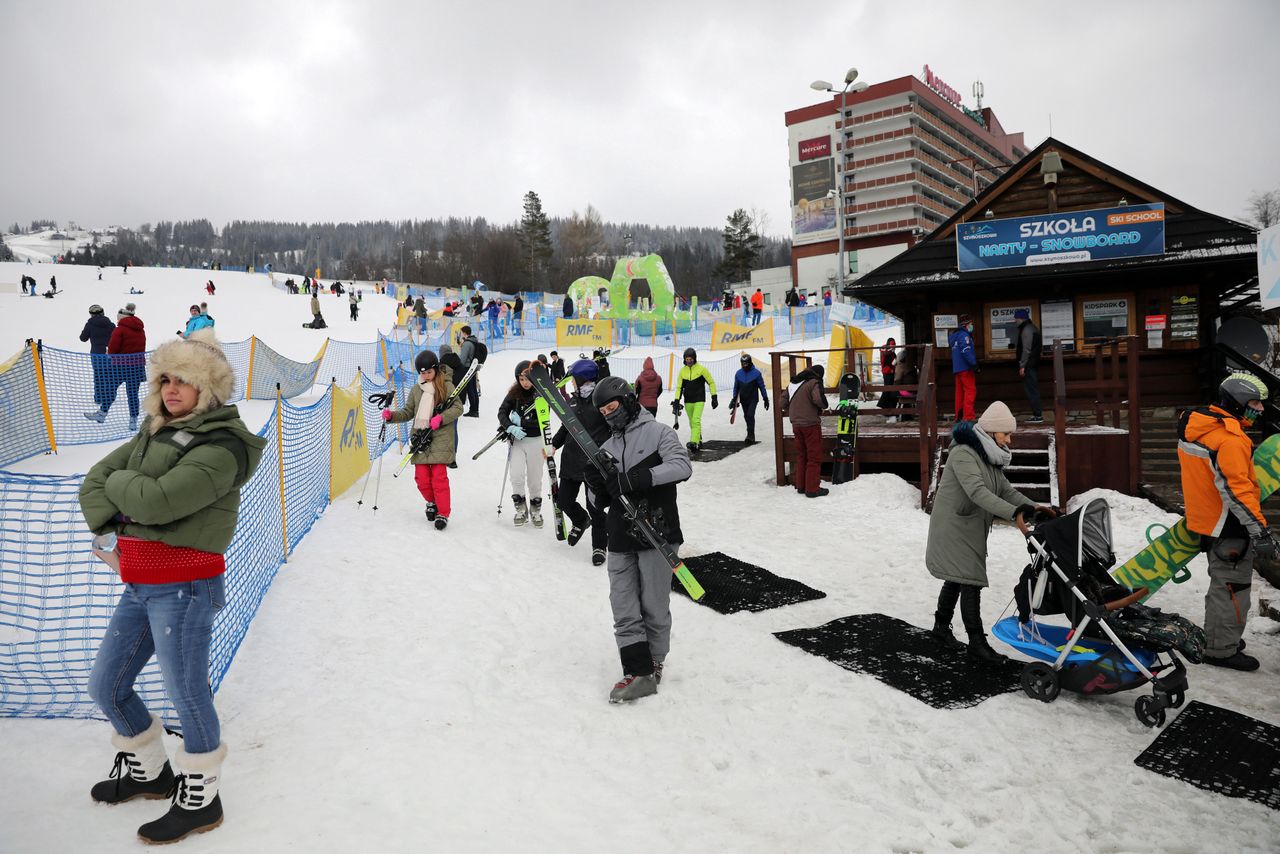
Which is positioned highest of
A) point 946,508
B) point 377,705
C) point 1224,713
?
point 946,508

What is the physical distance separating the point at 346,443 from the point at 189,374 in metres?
7.36

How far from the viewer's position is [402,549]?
7.23 meters

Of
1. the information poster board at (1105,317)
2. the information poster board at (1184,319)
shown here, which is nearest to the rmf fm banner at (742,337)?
the information poster board at (1105,317)

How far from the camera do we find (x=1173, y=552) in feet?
16.0

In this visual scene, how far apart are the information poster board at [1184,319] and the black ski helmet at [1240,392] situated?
9.82 meters

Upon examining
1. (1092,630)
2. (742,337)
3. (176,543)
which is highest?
(742,337)

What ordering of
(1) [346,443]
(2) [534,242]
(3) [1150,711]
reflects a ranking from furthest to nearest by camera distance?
(2) [534,242] → (1) [346,443] → (3) [1150,711]

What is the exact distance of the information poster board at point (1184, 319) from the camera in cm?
1302

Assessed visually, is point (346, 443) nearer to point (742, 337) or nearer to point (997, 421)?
point (997, 421)

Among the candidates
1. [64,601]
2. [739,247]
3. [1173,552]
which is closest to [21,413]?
[64,601]

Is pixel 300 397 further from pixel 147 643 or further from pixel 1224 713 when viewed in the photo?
pixel 1224 713

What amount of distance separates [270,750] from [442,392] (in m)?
4.87

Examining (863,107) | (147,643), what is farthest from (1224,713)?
(863,107)

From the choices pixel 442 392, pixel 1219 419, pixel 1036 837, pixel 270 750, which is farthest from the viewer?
pixel 442 392
